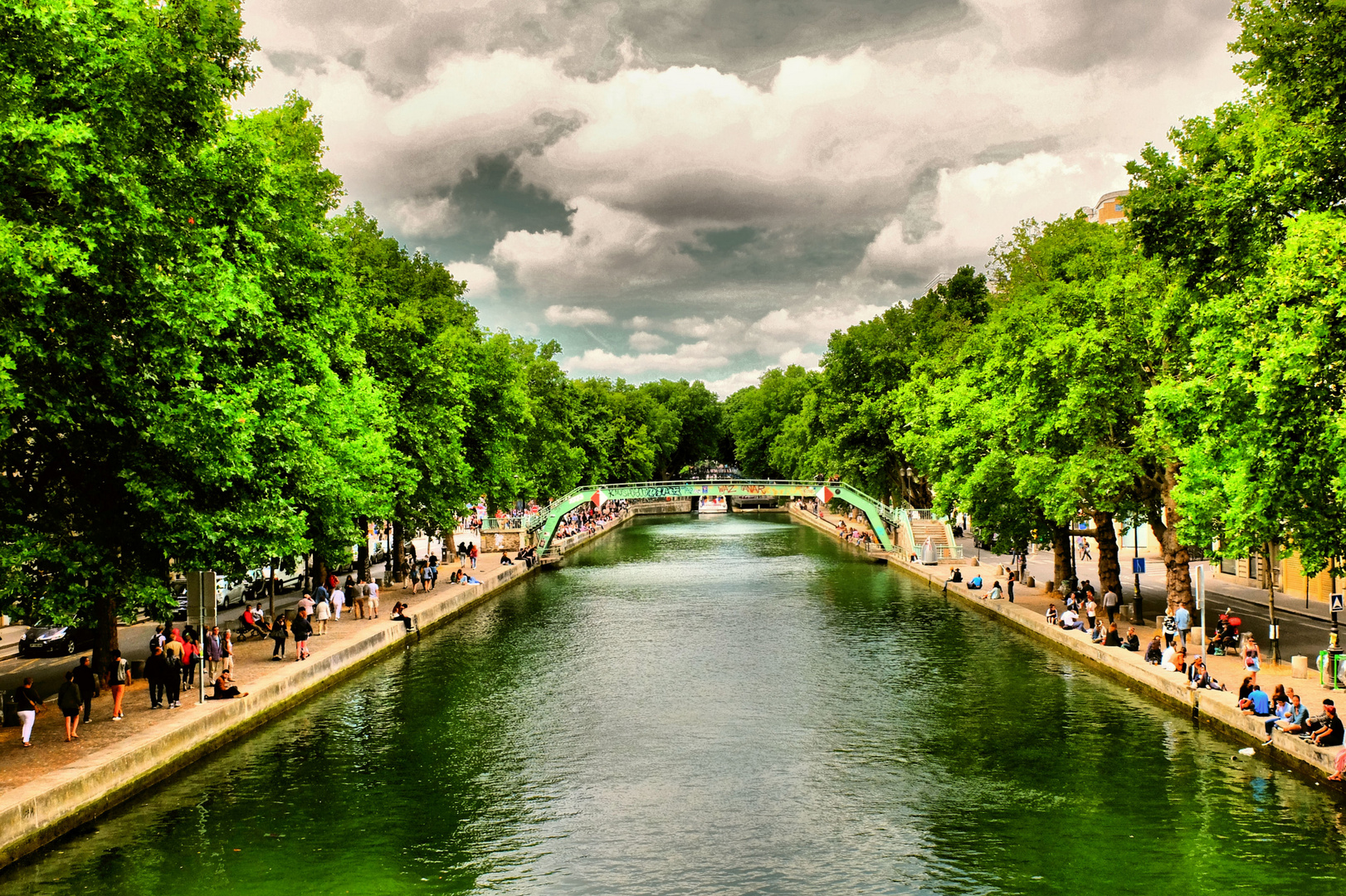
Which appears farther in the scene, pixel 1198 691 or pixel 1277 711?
pixel 1198 691

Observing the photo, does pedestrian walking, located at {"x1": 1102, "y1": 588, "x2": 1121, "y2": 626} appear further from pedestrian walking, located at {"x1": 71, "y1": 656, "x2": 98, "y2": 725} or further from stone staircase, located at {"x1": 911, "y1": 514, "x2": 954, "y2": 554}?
pedestrian walking, located at {"x1": 71, "y1": 656, "x2": 98, "y2": 725}

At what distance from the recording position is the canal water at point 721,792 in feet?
51.6

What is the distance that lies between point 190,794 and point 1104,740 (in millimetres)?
19755

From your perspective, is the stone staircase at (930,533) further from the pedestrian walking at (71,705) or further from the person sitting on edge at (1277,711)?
the pedestrian walking at (71,705)

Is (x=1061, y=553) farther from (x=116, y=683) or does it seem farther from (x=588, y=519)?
(x=588, y=519)

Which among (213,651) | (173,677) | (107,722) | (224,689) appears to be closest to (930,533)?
(213,651)

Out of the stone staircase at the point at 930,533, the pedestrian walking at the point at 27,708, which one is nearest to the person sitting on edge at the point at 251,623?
the pedestrian walking at the point at 27,708

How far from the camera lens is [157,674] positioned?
74.6 feet

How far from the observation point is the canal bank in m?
16.2

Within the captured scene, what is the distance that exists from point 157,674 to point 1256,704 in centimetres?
2472

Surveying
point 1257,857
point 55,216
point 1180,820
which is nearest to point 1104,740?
point 1180,820

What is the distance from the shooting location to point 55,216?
18.9 metres

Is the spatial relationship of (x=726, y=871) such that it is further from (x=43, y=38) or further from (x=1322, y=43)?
(x=1322, y=43)

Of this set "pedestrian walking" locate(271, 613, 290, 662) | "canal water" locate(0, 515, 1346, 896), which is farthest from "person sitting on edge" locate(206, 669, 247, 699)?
"pedestrian walking" locate(271, 613, 290, 662)
